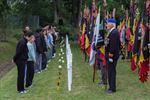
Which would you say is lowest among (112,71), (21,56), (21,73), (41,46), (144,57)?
(41,46)

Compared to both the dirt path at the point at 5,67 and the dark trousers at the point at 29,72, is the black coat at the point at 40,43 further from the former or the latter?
the dark trousers at the point at 29,72

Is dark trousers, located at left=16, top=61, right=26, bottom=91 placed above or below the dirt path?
above

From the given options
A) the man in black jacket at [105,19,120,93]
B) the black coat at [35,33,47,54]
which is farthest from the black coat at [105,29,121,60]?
the black coat at [35,33,47,54]

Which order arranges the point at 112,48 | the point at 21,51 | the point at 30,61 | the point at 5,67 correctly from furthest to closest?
the point at 5,67 < the point at 30,61 < the point at 21,51 < the point at 112,48

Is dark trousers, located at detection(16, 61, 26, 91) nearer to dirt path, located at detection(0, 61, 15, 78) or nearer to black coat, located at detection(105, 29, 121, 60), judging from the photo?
black coat, located at detection(105, 29, 121, 60)

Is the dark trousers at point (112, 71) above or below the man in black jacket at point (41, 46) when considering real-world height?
above

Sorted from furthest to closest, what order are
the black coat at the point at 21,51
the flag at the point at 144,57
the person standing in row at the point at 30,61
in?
the person standing in row at the point at 30,61 → the flag at the point at 144,57 → the black coat at the point at 21,51

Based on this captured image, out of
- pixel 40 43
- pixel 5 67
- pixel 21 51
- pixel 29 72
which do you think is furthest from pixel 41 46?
pixel 21 51

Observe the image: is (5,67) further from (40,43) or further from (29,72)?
(29,72)

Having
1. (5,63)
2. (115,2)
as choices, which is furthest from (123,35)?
(115,2)

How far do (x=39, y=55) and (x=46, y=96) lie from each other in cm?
714

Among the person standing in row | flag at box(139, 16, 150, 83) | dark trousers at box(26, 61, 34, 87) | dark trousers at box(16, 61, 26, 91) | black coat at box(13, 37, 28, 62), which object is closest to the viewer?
black coat at box(13, 37, 28, 62)

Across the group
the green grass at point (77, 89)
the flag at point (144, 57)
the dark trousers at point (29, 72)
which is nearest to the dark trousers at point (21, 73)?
the green grass at point (77, 89)

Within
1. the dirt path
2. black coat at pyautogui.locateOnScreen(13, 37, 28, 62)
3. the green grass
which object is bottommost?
the dirt path
